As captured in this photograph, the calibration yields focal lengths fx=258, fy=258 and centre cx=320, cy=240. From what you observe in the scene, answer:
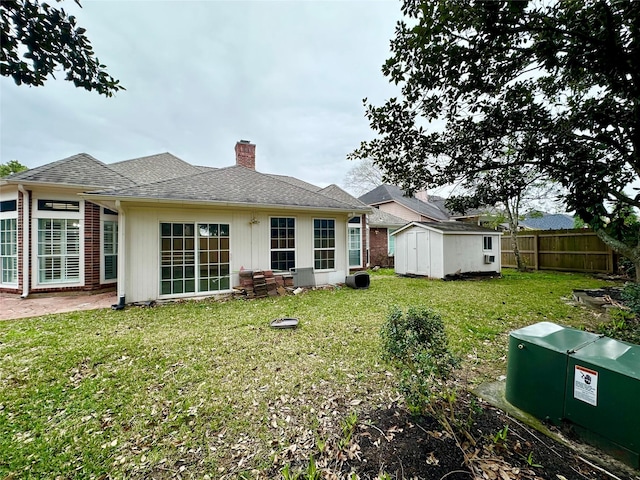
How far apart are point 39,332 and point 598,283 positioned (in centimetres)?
1599

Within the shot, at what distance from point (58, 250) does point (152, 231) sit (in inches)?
140

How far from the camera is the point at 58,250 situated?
7.77 metres

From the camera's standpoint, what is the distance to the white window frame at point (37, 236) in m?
7.47

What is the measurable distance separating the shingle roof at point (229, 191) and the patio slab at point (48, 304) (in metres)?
3.04

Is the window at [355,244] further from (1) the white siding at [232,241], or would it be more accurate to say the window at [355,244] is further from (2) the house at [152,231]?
(2) the house at [152,231]

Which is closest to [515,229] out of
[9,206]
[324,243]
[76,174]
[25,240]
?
[324,243]

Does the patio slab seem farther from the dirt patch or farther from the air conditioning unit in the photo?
the air conditioning unit

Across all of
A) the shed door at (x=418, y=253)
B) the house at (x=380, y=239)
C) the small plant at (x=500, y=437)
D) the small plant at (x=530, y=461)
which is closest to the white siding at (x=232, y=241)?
the shed door at (x=418, y=253)

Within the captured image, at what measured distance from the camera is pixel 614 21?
111 inches

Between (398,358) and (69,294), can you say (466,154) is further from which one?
(69,294)

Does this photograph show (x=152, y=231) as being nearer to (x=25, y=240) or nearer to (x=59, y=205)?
(x=59, y=205)

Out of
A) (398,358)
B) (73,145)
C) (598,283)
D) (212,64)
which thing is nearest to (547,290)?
(598,283)

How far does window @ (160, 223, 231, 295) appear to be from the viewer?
707 centimetres

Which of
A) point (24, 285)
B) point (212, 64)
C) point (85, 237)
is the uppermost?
point (212, 64)
